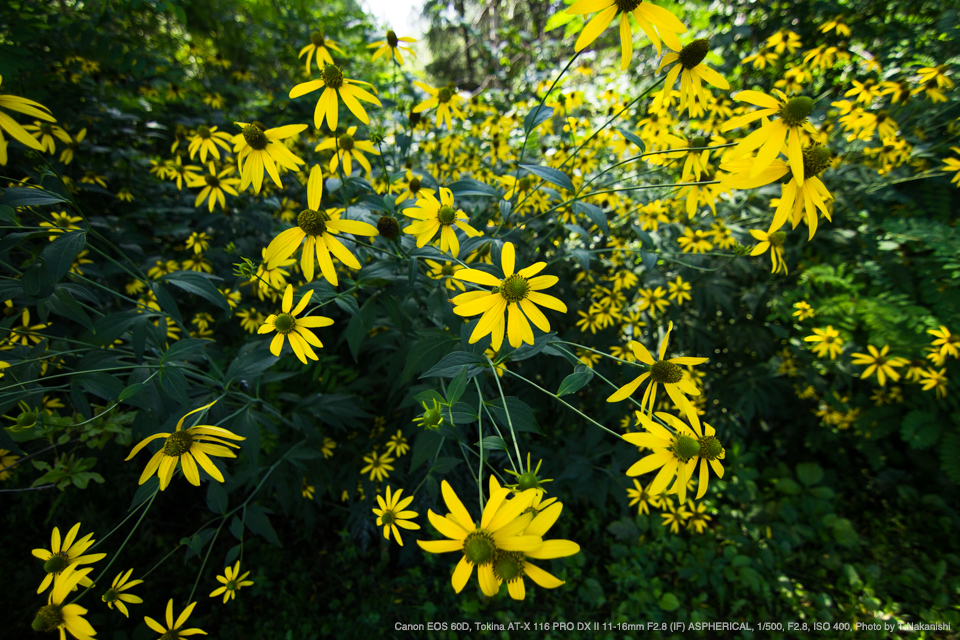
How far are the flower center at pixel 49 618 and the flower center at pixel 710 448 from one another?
5.70 feet

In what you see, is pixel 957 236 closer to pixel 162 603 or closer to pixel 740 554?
pixel 740 554

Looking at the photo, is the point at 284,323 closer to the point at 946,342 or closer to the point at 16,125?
the point at 16,125

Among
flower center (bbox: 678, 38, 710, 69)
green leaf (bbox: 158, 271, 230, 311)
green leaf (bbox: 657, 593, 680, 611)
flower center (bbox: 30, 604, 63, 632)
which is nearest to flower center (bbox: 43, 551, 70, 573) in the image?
flower center (bbox: 30, 604, 63, 632)

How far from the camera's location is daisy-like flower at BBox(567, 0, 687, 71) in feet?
3.28

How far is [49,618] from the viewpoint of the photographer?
1.01 meters

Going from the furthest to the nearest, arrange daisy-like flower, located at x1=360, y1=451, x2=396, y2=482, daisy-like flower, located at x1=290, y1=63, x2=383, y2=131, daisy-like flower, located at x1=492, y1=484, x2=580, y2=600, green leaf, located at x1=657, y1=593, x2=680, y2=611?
green leaf, located at x1=657, y1=593, x2=680, y2=611 < daisy-like flower, located at x1=360, y1=451, x2=396, y2=482 < daisy-like flower, located at x1=290, y1=63, x2=383, y2=131 < daisy-like flower, located at x1=492, y1=484, x2=580, y2=600

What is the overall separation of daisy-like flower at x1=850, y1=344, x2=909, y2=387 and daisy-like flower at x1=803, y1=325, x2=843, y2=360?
11cm

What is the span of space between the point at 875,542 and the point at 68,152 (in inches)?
212

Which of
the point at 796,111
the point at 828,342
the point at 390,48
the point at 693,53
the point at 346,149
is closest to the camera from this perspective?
the point at 796,111

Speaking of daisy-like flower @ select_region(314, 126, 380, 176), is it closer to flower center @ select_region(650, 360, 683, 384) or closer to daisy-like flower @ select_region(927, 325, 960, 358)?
flower center @ select_region(650, 360, 683, 384)

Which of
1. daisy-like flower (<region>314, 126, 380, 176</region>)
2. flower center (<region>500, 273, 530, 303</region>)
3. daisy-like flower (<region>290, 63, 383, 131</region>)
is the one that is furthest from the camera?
daisy-like flower (<region>314, 126, 380, 176</region>)

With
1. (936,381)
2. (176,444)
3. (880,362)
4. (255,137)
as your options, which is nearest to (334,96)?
(255,137)

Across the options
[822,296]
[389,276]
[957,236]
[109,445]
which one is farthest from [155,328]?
[957,236]

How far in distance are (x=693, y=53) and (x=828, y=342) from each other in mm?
→ 2136
